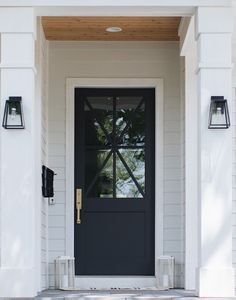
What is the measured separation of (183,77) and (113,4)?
1.86 metres

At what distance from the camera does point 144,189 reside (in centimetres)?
→ 716

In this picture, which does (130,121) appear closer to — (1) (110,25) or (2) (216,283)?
(1) (110,25)

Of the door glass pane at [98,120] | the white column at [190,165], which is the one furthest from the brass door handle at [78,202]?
the white column at [190,165]

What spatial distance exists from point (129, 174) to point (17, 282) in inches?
94.7

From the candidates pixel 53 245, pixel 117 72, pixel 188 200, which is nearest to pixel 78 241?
pixel 53 245

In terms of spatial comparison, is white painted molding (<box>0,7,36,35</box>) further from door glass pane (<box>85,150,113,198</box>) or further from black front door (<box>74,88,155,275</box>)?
door glass pane (<box>85,150,113,198</box>)

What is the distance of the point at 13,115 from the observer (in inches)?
203

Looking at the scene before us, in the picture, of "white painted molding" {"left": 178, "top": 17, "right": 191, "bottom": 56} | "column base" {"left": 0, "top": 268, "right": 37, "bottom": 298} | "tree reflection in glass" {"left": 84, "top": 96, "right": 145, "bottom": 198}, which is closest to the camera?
"column base" {"left": 0, "top": 268, "right": 37, "bottom": 298}

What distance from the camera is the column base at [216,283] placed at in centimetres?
505

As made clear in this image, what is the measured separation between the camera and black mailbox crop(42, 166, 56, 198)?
6484 millimetres

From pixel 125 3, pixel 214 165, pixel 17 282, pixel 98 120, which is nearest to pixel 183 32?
pixel 125 3

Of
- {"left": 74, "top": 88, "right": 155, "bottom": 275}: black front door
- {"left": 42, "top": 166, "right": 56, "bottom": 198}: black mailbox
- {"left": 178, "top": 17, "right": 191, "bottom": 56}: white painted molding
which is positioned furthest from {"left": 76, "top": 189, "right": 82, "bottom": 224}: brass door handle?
{"left": 178, "top": 17, "right": 191, "bottom": 56}: white painted molding

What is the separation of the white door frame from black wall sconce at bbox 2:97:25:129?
6.41 feet

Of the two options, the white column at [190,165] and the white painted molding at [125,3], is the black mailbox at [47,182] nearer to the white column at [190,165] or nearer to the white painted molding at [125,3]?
the white column at [190,165]
